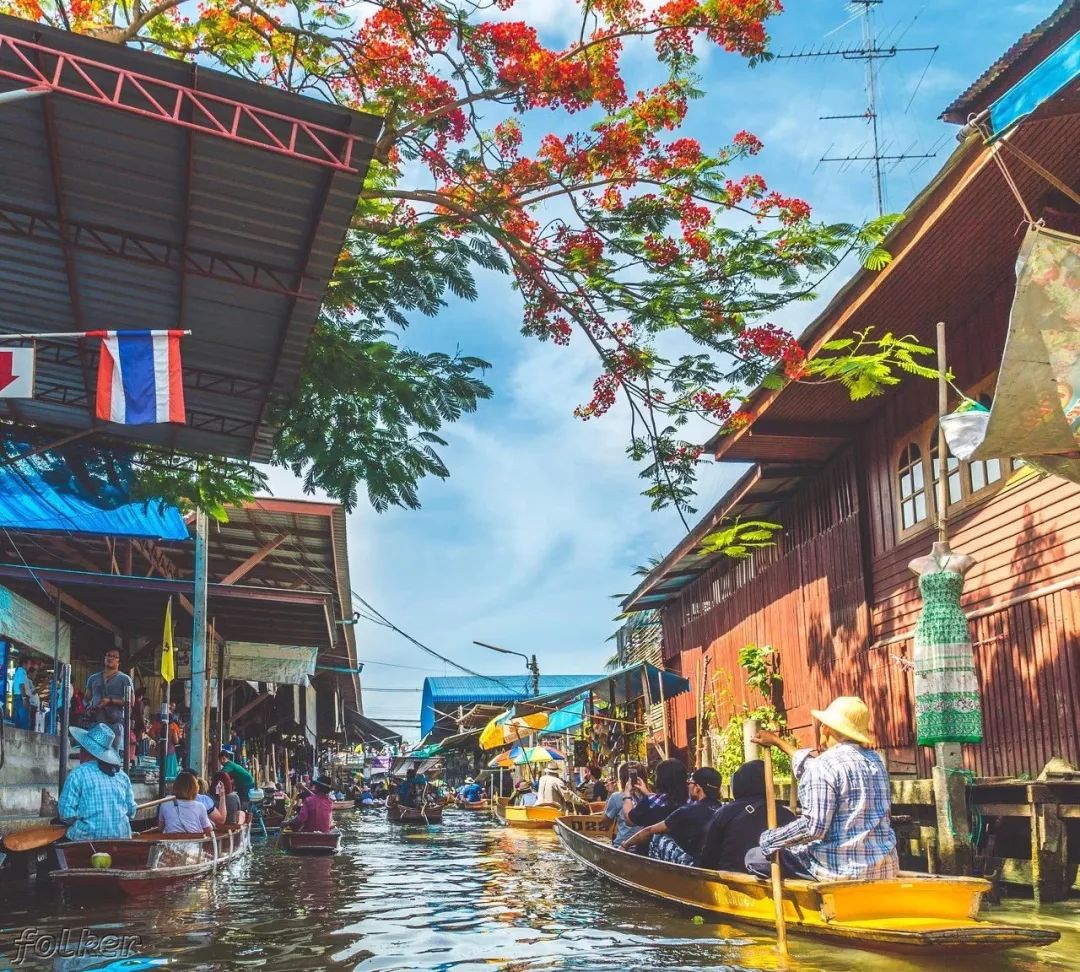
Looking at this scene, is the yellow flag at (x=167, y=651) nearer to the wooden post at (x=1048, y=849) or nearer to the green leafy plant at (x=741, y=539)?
the green leafy plant at (x=741, y=539)

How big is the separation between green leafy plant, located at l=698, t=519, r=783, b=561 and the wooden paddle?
9072 mm

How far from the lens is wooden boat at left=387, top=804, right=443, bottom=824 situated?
27438 mm

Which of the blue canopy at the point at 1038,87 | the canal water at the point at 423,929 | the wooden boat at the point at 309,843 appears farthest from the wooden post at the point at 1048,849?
the wooden boat at the point at 309,843

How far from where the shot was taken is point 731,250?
994cm

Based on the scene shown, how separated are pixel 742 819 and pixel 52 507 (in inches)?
462

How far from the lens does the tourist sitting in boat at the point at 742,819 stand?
873 cm

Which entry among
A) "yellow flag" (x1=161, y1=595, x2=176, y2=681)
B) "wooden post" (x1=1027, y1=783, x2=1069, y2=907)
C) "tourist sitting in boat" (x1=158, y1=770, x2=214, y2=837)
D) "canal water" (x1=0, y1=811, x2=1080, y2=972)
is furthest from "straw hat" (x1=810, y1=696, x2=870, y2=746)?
"yellow flag" (x1=161, y1=595, x2=176, y2=681)

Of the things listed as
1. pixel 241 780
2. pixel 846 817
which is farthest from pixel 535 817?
pixel 846 817

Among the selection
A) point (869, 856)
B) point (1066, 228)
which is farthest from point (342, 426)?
point (1066, 228)

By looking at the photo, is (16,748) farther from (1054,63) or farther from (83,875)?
(1054,63)

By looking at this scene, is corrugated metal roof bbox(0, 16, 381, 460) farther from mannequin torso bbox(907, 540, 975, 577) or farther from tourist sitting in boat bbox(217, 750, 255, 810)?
tourist sitting in boat bbox(217, 750, 255, 810)

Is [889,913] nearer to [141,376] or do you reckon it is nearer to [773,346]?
[773,346]

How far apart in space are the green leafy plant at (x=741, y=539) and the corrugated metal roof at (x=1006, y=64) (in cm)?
583

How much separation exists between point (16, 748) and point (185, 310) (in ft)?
18.8
